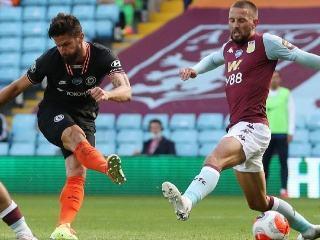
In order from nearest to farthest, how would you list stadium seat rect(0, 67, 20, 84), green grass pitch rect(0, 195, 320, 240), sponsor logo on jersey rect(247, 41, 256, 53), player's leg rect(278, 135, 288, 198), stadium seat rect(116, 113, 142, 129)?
sponsor logo on jersey rect(247, 41, 256, 53)
green grass pitch rect(0, 195, 320, 240)
player's leg rect(278, 135, 288, 198)
stadium seat rect(116, 113, 142, 129)
stadium seat rect(0, 67, 20, 84)

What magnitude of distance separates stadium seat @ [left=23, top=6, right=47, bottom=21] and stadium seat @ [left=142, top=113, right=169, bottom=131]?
4.48 metres

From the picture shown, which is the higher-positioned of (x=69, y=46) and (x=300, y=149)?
(x=69, y=46)

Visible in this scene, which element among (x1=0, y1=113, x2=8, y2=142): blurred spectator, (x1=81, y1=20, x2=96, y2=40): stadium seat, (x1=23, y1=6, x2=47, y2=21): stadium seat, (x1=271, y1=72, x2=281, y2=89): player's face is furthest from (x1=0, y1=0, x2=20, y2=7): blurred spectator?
(x1=271, y1=72, x2=281, y2=89): player's face

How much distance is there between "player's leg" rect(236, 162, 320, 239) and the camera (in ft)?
30.5

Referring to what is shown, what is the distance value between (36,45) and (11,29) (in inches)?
37.9

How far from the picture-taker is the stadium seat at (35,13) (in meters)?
25.1

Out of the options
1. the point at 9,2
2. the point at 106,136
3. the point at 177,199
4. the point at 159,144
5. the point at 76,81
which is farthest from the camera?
the point at 9,2

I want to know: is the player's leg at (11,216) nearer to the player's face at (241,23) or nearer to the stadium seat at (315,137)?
the player's face at (241,23)

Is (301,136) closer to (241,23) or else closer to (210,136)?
(210,136)

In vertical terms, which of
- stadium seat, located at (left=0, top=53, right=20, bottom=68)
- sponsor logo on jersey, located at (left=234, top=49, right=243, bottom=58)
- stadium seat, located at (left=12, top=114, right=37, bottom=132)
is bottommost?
stadium seat, located at (left=12, top=114, right=37, bottom=132)

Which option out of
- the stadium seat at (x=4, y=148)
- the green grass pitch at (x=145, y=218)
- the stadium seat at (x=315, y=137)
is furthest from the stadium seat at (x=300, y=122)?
the stadium seat at (x=4, y=148)

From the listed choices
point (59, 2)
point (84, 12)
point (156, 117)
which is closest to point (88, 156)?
point (156, 117)

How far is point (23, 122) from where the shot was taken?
2230cm

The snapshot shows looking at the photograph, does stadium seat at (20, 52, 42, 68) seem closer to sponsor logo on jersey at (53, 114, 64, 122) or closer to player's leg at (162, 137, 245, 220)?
sponsor logo on jersey at (53, 114, 64, 122)
